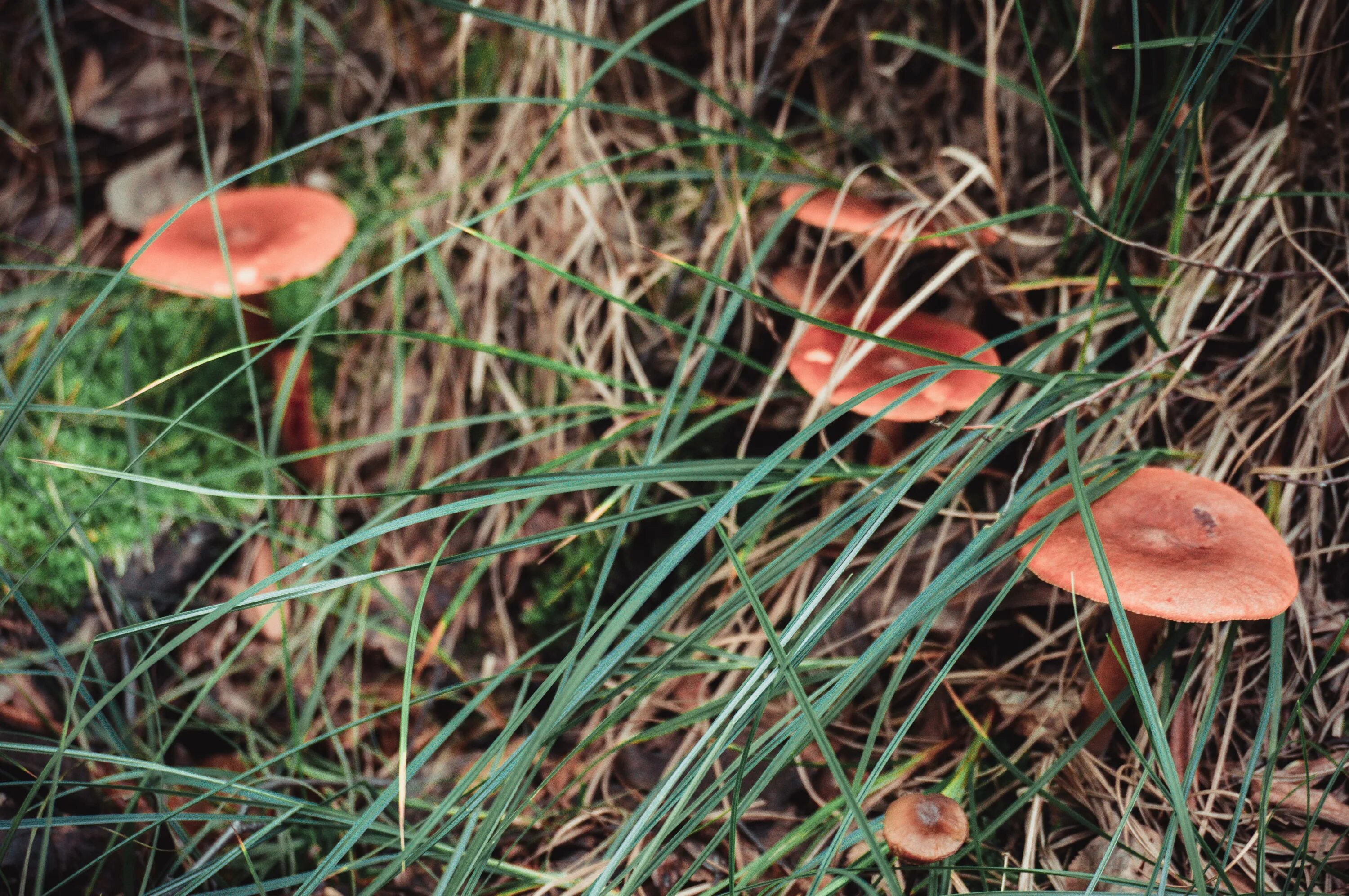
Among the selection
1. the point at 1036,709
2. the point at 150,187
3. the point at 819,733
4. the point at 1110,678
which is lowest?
the point at 1036,709

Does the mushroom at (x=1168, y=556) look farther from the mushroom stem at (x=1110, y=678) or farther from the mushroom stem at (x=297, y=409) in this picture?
the mushroom stem at (x=297, y=409)

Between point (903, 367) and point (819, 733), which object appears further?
point (903, 367)

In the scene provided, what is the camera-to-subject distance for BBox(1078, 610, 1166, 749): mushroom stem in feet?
4.53

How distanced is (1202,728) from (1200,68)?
3.10 ft

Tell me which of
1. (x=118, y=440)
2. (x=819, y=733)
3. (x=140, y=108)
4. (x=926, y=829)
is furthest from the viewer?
(x=140, y=108)

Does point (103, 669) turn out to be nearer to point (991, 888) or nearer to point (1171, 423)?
point (991, 888)

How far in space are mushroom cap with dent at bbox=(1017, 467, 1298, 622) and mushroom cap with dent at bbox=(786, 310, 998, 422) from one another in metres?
0.28

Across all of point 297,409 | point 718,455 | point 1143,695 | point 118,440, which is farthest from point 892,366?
point 118,440

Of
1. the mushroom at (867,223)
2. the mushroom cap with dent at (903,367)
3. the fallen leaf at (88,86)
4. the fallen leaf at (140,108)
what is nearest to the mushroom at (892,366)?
the mushroom cap with dent at (903,367)

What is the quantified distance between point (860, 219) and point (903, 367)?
0.31 m

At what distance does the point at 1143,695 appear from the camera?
1.02 meters

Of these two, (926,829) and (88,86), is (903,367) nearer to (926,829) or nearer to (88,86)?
(926,829)

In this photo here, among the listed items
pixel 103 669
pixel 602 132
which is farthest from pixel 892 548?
pixel 103 669

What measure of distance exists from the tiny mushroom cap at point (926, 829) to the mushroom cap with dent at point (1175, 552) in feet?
1.18
